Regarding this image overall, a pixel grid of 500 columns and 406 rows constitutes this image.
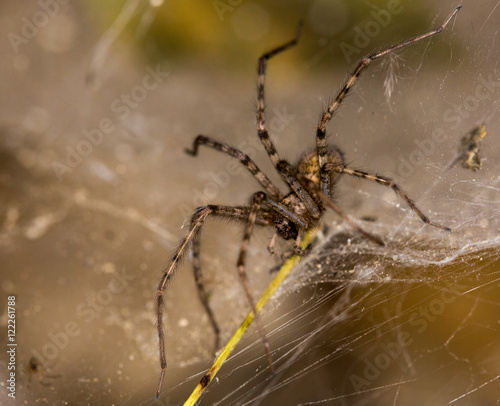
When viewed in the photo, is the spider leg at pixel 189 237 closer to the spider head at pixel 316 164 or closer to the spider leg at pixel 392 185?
the spider head at pixel 316 164

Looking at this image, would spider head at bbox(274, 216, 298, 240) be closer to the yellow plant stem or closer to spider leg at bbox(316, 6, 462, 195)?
the yellow plant stem

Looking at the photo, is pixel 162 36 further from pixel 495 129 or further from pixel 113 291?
pixel 495 129

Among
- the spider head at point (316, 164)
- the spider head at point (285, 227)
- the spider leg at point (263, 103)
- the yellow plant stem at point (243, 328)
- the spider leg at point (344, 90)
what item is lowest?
the yellow plant stem at point (243, 328)

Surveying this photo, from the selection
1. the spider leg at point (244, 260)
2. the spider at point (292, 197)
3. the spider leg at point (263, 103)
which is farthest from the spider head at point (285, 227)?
the spider leg at point (263, 103)

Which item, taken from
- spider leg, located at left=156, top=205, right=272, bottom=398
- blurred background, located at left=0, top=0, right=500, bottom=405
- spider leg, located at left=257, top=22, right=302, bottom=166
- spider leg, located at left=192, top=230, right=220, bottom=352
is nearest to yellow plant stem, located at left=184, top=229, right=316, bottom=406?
blurred background, located at left=0, top=0, right=500, bottom=405

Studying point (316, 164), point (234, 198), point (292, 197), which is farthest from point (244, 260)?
point (234, 198)

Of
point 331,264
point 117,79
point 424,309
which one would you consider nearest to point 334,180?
point 331,264
